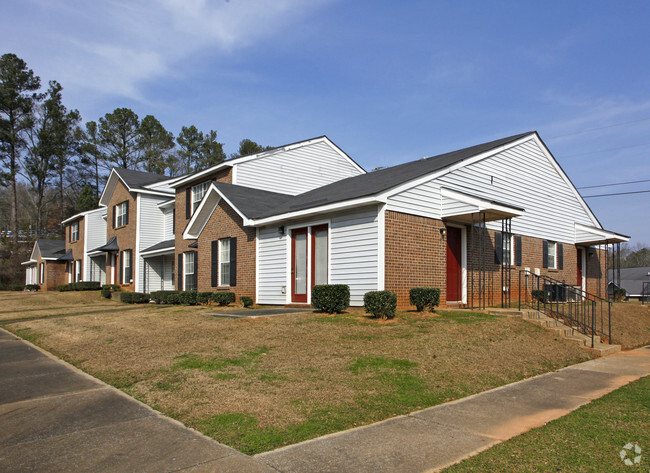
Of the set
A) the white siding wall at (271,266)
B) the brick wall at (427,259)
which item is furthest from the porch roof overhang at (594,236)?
the white siding wall at (271,266)

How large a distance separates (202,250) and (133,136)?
39.9m

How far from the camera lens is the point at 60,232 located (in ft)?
198

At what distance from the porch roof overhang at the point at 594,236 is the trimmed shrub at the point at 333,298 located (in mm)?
13727

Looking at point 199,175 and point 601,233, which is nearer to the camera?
point 601,233

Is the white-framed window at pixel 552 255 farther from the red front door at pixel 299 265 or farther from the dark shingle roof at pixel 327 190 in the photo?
the red front door at pixel 299 265

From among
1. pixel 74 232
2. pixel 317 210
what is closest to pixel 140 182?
pixel 74 232

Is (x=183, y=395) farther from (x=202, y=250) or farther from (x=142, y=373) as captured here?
(x=202, y=250)

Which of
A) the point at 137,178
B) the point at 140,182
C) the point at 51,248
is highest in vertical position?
the point at 137,178

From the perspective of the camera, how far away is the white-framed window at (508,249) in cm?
1673

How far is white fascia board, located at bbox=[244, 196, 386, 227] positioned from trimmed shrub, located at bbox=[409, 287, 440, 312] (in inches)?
93.8

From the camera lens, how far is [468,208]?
13492mm

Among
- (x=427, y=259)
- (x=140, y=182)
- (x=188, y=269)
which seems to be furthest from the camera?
(x=140, y=182)

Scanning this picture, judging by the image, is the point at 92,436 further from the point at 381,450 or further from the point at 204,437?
the point at 381,450

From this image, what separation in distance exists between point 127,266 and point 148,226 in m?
3.07
